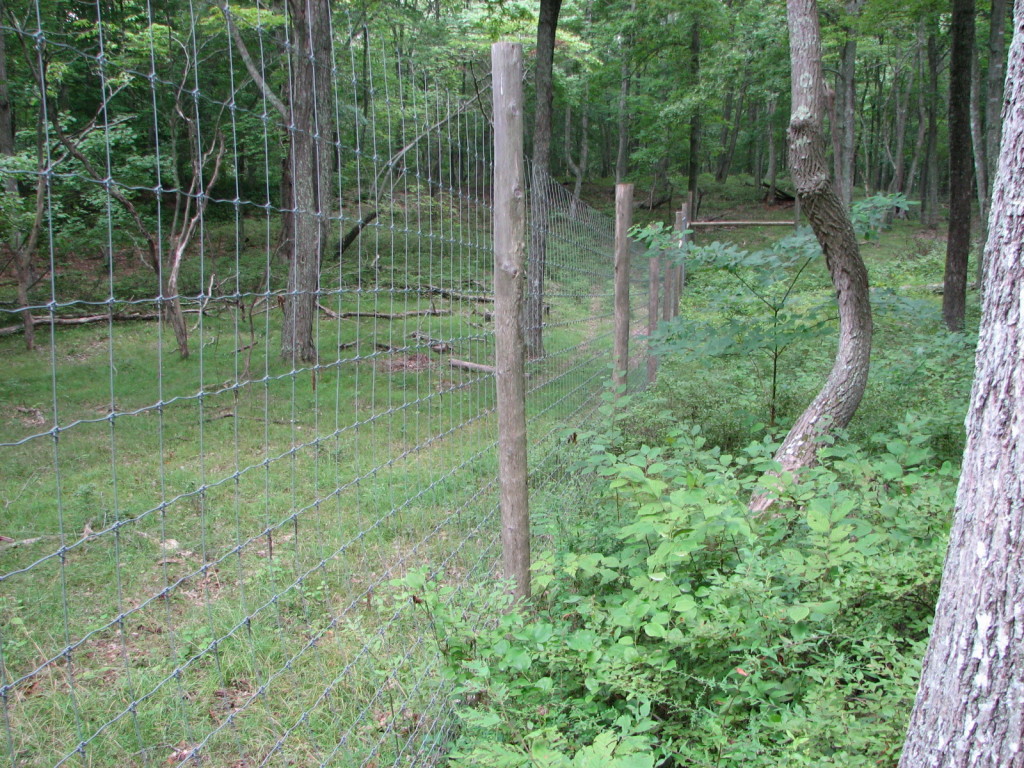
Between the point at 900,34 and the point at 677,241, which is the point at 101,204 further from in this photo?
the point at 900,34

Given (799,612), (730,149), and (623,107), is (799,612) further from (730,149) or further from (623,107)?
(730,149)

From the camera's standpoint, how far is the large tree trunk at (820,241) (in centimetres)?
456

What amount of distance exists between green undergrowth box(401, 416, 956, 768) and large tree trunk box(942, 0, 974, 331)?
7283mm

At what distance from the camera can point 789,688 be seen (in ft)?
7.73

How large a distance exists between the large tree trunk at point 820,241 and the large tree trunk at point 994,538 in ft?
9.81

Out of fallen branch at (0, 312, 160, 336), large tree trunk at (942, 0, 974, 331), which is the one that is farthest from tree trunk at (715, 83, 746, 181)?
fallen branch at (0, 312, 160, 336)

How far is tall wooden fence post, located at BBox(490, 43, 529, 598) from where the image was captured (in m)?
2.60

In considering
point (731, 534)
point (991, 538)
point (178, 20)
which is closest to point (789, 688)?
point (731, 534)

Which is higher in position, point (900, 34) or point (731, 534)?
point (900, 34)

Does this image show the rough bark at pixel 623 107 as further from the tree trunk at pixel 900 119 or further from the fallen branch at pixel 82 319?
the fallen branch at pixel 82 319

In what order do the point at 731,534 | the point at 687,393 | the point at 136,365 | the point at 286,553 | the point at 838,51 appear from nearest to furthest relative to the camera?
the point at 731,534
the point at 286,553
the point at 687,393
the point at 136,365
the point at 838,51

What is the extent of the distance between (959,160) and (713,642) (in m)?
8.72

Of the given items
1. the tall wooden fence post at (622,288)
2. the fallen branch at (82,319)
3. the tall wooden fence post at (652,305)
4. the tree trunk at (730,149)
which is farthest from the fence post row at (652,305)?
the tree trunk at (730,149)

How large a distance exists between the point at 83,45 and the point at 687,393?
42.8 ft
